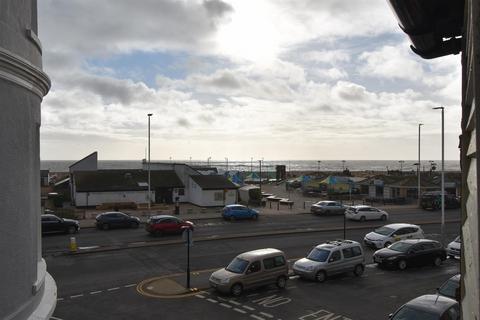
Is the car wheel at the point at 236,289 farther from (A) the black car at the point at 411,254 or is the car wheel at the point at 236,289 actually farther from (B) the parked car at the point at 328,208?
(B) the parked car at the point at 328,208

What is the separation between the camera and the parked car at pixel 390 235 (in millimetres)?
28734

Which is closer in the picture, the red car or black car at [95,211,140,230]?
the red car

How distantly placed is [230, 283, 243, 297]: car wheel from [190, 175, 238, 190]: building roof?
30764 millimetres

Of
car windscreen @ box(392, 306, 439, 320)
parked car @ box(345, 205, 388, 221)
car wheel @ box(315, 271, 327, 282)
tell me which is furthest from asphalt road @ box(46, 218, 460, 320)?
parked car @ box(345, 205, 388, 221)

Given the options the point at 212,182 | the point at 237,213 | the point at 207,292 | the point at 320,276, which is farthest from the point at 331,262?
the point at 212,182

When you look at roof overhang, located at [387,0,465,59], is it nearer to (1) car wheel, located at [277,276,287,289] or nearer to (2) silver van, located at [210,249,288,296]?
(2) silver van, located at [210,249,288,296]

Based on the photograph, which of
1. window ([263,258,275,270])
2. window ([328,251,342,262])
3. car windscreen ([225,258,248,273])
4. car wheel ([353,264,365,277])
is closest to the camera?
car windscreen ([225,258,248,273])

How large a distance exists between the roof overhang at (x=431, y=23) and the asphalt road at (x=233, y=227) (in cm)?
2492

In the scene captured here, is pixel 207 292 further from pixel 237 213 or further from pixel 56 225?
pixel 237 213

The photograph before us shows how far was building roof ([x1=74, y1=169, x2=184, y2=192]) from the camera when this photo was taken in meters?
48.2

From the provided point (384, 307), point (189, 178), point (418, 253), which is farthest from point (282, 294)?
point (189, 178)

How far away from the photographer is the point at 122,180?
50.4 metres

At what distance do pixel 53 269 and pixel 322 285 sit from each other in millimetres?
12719

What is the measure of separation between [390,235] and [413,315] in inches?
648
